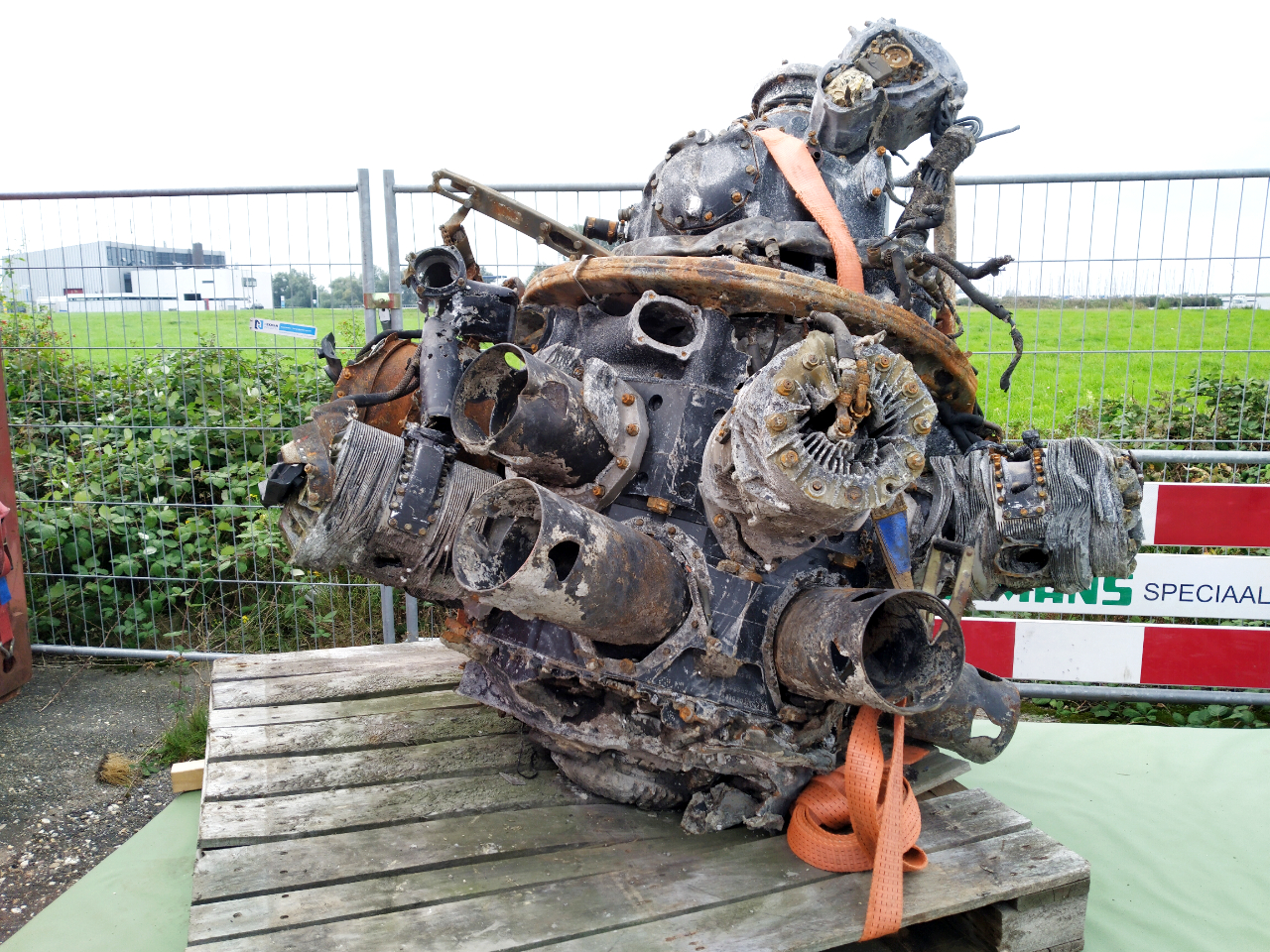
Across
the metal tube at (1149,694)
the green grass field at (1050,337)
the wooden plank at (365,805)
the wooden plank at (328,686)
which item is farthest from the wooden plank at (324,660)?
the metal tube at (1149,694)

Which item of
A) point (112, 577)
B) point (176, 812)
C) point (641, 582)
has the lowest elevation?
point (176, 812)

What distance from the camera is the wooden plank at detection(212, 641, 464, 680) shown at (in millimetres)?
3414

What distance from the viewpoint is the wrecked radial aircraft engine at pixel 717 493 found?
1940mm

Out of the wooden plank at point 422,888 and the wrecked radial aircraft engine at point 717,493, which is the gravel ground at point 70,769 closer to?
the wooden plank at point 422,888

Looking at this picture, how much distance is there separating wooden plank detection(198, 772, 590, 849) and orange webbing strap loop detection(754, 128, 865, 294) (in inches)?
59.7

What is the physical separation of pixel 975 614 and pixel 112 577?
4144 mm

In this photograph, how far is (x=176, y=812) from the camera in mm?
3094

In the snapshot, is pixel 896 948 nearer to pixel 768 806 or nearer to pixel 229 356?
pixel 768 806

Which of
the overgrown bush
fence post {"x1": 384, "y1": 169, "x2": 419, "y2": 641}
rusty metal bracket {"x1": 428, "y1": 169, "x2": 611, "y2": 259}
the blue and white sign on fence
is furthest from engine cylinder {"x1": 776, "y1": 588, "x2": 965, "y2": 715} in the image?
the overgrown bush

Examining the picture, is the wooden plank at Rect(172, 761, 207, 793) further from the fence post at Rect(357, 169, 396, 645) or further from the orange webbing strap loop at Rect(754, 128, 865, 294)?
the orange webbing strap loop at Rect(754, 128, 865, 294)

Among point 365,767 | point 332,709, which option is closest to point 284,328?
point 332,709

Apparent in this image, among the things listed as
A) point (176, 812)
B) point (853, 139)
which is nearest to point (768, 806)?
point (853, 139)

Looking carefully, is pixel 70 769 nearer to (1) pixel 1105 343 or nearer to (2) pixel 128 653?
(2) pixel 128 653

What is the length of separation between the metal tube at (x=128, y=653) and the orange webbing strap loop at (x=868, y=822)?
10.9 ft
